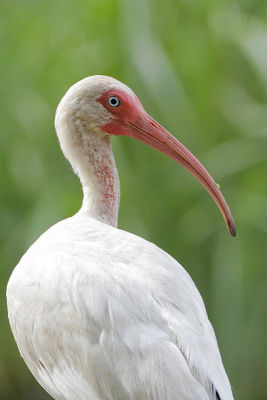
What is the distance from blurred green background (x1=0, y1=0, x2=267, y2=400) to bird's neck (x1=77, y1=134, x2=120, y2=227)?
116 centimetres

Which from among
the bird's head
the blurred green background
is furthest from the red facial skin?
the blurred green background

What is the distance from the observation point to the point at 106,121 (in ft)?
9.87

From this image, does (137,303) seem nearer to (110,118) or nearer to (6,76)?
(110,118)

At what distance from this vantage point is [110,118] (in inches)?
118

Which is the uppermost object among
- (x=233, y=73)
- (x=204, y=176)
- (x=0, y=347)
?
(x=233, y=73)

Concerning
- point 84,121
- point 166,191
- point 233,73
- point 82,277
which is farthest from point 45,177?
point 82,277

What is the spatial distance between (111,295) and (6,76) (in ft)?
8.24

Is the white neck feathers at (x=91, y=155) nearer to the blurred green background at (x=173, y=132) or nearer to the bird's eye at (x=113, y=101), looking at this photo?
the bird's eye at (x=113, y=101)

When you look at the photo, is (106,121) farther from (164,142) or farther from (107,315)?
(107,315)

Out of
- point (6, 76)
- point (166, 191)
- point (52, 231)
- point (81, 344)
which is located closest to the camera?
point (81, 344)

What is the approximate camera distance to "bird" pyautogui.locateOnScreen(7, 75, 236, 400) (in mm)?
2344

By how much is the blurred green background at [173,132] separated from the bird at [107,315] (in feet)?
4.16

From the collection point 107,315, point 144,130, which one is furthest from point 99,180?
point 107,315

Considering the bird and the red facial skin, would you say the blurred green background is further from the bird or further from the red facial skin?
the bird
